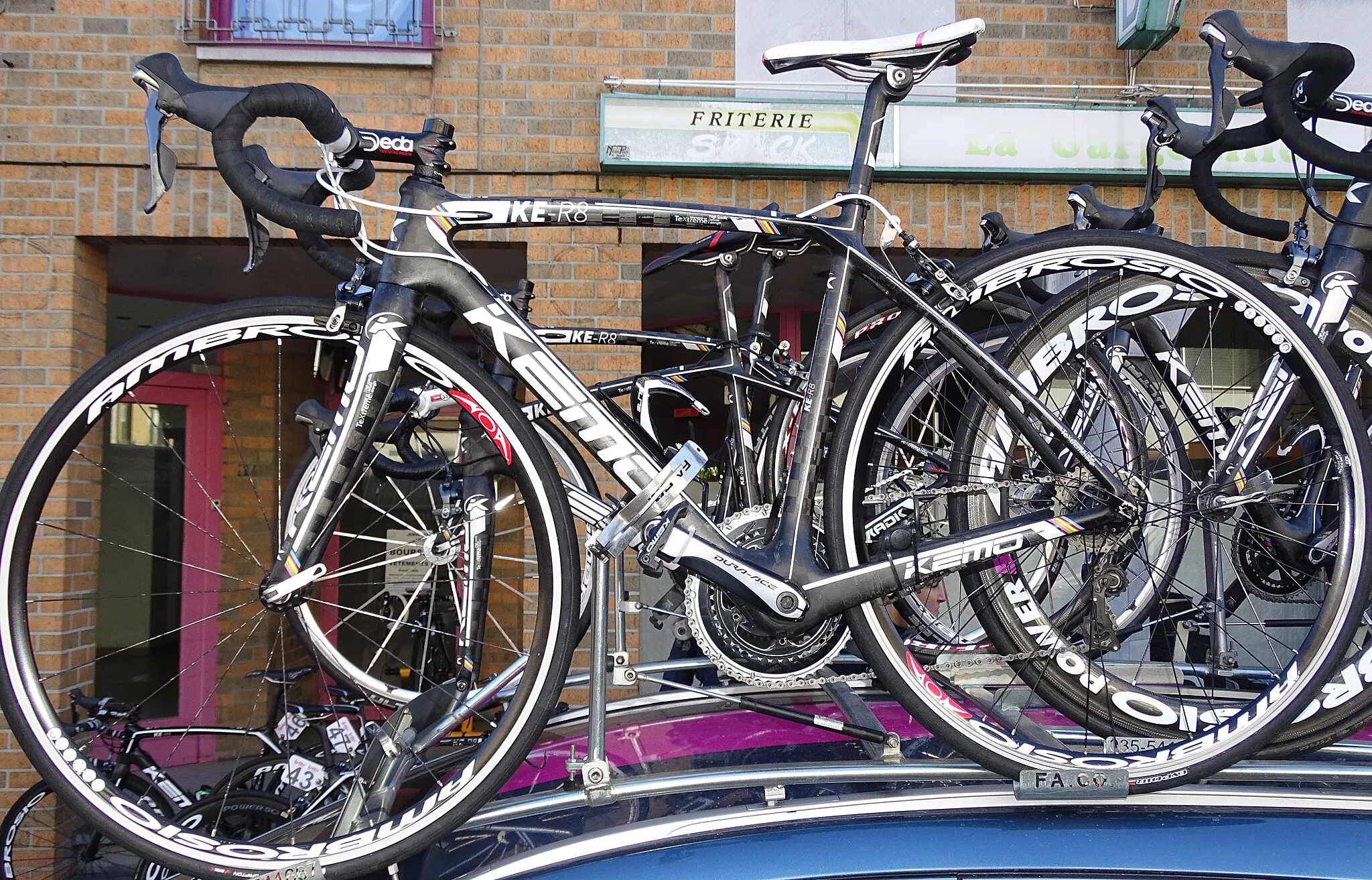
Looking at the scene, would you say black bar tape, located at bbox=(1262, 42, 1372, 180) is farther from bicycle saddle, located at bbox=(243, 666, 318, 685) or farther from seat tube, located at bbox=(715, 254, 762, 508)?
bicycle saddle, located at bbox=(243, 666, 318, 685)

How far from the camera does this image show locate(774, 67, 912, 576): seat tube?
73.6 inches

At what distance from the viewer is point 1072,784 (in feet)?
4.56

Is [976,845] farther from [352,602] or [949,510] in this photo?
[352,602]

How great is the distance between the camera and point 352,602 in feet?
17.0

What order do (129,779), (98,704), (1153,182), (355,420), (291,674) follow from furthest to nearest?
(291,674)
(98,704)
(129,779)
(1153,182)
(355,420)

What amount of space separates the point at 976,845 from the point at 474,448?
1935 millimetres

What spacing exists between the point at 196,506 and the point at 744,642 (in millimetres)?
5568

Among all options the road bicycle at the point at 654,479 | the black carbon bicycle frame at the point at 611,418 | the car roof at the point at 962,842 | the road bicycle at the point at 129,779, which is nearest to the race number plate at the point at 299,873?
the road bicycle at the point at 654,479

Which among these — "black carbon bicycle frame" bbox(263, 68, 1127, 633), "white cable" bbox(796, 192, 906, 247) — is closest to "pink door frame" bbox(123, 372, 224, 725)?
"black carbon bicycle frame" bbox(263, 68, 1127, 633)

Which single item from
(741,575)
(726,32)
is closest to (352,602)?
(726,32)

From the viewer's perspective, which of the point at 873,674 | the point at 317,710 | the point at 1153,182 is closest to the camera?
the point at 873,674

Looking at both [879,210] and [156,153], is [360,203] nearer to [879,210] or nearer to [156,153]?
[156,153]

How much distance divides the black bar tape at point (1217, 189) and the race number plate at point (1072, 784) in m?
1.22

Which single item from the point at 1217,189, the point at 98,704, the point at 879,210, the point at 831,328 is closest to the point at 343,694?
the point at 98,704
